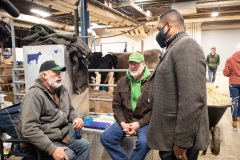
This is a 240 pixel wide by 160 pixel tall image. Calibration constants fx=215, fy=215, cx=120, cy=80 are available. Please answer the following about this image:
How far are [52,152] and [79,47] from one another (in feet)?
4.36

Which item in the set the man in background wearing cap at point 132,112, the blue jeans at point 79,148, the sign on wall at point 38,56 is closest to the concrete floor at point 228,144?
the man in background wearing cap at point 132,112

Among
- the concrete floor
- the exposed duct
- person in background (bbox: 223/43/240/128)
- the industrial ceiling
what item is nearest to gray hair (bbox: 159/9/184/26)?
the concrete floor

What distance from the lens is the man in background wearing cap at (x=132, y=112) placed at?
2295 millimetres

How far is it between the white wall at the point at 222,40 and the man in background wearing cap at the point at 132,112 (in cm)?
1100

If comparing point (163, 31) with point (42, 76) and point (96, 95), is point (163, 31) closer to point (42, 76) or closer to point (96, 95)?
point (42, 76)

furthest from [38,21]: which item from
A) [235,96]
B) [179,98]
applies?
[179,98]

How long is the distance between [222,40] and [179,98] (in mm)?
12347

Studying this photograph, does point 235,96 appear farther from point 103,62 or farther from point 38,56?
point 38,56

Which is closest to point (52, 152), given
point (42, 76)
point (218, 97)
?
point (42, 76)

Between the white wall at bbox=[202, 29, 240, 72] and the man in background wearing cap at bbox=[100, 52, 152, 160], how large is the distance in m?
11.0

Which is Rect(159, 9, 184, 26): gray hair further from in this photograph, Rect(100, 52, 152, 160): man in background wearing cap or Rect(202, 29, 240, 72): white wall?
Rect(202, 29, 240, 72): white wall

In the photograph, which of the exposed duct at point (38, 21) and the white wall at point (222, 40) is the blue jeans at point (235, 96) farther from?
the white wall at point (222, 40)

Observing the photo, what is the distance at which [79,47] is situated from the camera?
8.84 ft

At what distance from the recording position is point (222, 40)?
1214 cm
